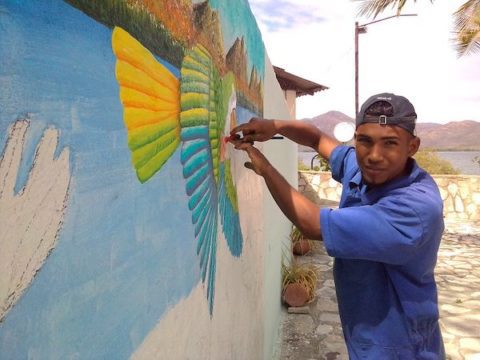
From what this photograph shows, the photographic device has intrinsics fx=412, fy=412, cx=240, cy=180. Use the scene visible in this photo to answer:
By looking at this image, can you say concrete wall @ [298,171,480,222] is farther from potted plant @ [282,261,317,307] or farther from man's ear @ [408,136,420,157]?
man's ear @ [408,136,420,157]

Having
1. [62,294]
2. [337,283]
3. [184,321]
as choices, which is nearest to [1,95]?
[62,294]

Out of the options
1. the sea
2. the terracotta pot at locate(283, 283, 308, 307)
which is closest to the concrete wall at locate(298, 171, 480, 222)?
the sea

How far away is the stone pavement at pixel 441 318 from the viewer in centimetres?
346

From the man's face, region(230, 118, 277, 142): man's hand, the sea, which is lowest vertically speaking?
the sea

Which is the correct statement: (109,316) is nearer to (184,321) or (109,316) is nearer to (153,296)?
(153,296)

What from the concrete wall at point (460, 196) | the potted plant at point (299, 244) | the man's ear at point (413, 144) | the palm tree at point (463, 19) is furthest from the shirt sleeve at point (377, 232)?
the concrete wall at point (460, 196)

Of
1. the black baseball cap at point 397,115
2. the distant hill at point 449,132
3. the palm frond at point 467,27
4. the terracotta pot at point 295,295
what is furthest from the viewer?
the distant hill at point 449,132

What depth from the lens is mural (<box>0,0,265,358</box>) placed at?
1.60 ft

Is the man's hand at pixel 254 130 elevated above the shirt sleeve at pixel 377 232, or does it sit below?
above

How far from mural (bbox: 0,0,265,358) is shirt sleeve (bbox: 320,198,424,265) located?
42 centimetres

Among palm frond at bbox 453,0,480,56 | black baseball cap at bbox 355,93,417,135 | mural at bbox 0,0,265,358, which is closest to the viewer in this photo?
mural at bbox 0,0,265,358

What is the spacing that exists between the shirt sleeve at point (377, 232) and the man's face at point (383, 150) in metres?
0.17

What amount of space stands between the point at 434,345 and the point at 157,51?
147 centimetres

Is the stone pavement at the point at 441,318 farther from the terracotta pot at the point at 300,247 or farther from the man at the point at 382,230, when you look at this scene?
the man at the point at 382,230
